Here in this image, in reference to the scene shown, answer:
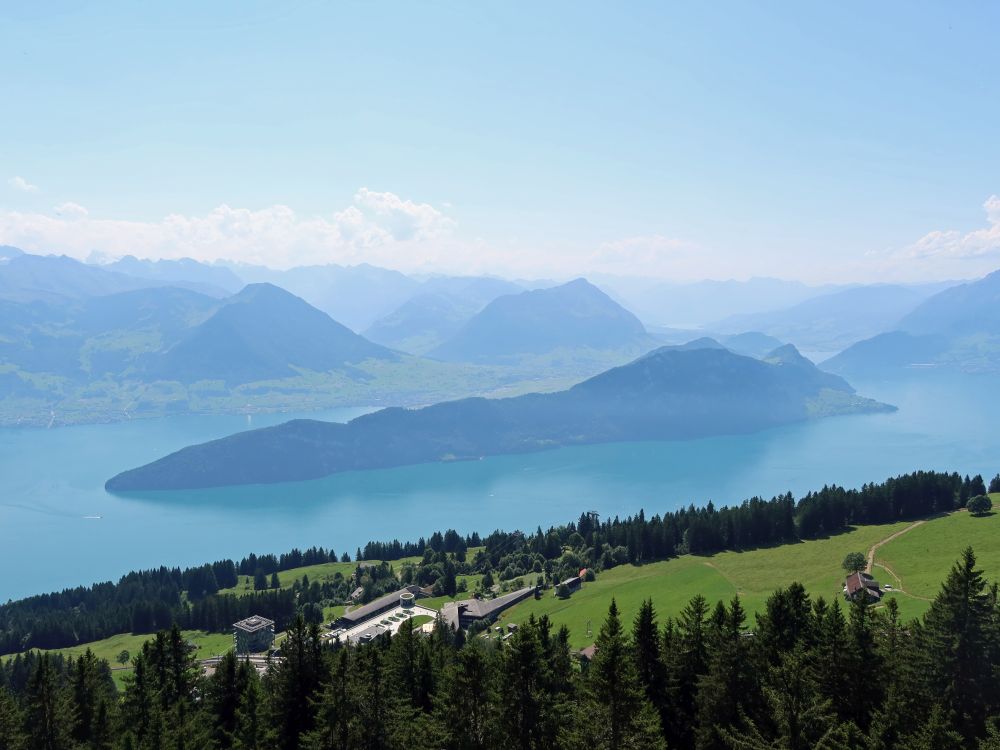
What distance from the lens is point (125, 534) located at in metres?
166

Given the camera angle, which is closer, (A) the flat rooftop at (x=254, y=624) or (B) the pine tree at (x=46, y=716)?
(B) the pine tree at (x=46, y=716)

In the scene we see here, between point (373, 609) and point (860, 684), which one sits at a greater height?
point (860, 684)

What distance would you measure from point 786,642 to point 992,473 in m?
183

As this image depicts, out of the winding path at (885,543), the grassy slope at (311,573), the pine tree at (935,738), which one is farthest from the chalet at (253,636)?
the pine tree at (935,738)

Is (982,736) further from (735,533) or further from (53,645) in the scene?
(53,645)

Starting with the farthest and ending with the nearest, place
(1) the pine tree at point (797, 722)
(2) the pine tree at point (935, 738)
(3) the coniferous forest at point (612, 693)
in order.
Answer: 1. (3) the coniferous forest at point (612, 693)
2. (1) the pine tree at point (797, 722)
3. (2) the pine tree at point (935, 738)

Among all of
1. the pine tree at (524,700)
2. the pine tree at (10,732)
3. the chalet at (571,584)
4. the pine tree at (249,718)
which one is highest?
the pine tree at (524,700)

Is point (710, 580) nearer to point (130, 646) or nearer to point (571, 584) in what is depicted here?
point (571, 584)

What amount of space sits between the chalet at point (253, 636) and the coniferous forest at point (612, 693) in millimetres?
42397

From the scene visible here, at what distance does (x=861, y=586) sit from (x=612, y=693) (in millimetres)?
38990

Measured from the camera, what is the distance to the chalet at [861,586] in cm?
5304

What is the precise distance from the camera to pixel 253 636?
77000 millimetres

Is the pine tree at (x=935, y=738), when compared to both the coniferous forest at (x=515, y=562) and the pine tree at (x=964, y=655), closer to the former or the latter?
the pine tree at (x=964, y=655)

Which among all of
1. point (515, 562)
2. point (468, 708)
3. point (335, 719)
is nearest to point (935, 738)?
point (468, 708)
